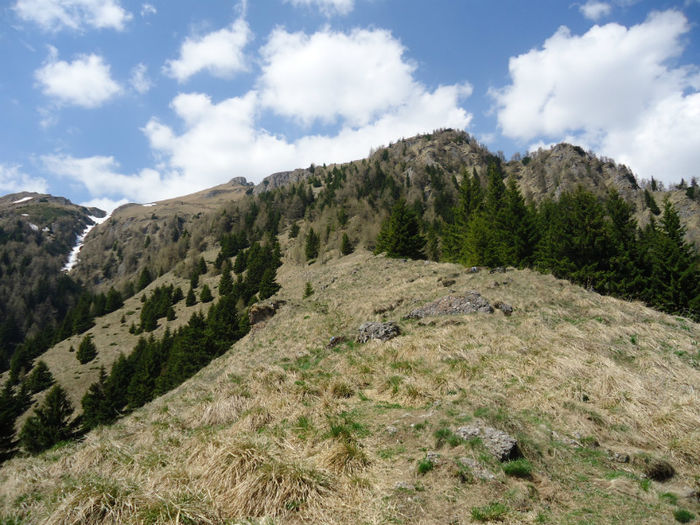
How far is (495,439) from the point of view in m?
6.44

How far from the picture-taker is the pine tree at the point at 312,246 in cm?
8200

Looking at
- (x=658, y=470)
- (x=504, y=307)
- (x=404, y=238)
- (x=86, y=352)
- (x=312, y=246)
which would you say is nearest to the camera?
(x=658, y=470)

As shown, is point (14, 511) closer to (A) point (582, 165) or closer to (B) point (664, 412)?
(B) point (664, 412)

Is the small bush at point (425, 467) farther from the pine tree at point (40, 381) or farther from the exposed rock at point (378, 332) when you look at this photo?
the pine tree at point (40, 381)

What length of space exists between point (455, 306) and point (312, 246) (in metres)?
67.5

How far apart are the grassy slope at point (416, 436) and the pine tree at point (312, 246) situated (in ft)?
219

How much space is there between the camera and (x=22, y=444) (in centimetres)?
4422

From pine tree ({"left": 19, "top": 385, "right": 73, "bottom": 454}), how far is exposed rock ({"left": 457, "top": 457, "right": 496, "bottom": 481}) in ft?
181

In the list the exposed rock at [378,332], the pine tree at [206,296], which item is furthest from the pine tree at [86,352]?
the exposed rock at [378,332]

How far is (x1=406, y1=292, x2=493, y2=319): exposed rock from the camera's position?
1686cm

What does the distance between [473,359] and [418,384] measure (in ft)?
8.77

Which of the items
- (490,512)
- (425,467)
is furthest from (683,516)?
(425,467)

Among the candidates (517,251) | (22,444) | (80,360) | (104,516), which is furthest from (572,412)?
(80,360)

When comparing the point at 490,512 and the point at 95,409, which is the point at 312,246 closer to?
the point at 95,409
